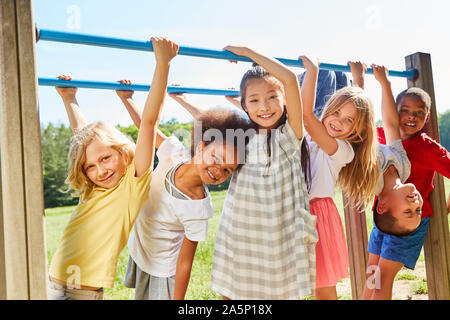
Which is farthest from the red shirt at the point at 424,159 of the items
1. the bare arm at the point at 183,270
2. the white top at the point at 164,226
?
the bare arm at the point at 183,270

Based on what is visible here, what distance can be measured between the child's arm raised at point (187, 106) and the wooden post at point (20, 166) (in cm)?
83

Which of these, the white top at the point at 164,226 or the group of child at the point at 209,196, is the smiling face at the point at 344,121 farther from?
the white top at the point at 164,226

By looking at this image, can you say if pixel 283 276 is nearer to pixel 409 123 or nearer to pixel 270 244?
pixel 270 244

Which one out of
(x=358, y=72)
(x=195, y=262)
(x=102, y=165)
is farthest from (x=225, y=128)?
(x=195, y=262)

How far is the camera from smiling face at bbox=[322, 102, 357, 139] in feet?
8.01

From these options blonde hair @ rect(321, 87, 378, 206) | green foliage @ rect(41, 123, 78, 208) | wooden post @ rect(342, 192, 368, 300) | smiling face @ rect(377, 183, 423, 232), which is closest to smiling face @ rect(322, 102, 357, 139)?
blonde hair @ rect(321, 87, 378, 206)

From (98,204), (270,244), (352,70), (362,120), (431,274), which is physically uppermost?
(352,70)

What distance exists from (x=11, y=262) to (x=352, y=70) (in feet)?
7.04

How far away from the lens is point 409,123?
2850mm

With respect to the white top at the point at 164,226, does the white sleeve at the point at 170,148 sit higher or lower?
higher

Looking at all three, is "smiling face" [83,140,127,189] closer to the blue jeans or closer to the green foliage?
the blue jeans

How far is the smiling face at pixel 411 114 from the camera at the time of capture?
112 inches

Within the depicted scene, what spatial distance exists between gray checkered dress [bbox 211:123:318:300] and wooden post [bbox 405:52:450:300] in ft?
4.28
